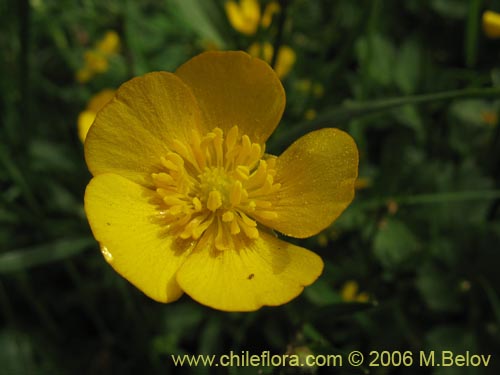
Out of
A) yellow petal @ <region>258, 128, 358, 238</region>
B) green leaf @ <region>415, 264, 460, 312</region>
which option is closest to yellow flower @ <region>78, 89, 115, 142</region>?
yellow petal @ <region>258, 128, 358, 238</region>

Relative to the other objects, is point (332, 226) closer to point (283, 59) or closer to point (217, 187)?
point (217, 187)

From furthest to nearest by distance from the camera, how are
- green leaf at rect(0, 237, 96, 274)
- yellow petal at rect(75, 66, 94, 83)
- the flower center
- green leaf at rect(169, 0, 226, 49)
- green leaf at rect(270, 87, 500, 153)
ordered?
yellow petal at rect(75, 66, 94, 83) → green leaf at rect(169, 0, 226, 49) → green leaf at rect(0, 237, 96, 274) → green leaf at rect(270, 87, 500, 153) → the flower center

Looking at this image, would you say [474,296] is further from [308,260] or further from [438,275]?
[308,260]

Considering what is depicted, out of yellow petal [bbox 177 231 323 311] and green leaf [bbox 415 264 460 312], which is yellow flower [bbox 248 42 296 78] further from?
yellow petal [bbox 177 231 323 311]

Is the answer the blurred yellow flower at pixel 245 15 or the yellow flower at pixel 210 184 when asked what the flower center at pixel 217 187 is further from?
the blurred yellow flower at pixel 245 15

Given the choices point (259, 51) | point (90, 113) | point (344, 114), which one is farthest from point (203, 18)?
point (344, 114)

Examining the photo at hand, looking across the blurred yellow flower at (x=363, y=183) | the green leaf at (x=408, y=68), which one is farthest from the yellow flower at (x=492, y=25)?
the blurred yellow flower at (x=363, y=183)

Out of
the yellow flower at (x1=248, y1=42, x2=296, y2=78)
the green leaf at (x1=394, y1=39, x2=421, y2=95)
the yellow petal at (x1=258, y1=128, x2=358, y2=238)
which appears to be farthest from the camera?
the yellow flower at (x1=248, y1=42, x2=296, y2=78)

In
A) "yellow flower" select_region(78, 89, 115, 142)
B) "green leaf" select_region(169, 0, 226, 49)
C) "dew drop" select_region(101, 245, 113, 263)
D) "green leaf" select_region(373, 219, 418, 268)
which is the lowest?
"green leaf" select_region(373, 219, 418, 268)
